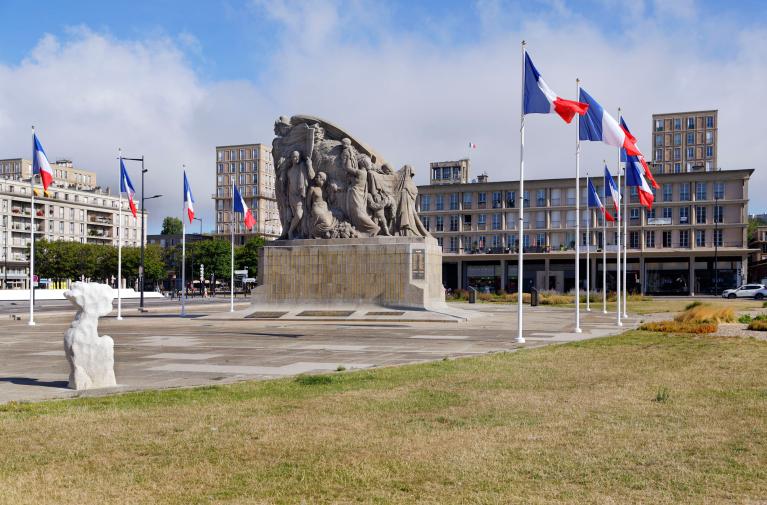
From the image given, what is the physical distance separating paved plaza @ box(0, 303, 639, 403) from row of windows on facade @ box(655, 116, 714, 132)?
94906 mm

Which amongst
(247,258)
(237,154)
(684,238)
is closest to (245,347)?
(684,238)

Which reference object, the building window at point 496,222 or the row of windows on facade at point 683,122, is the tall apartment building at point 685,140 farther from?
the building window at point 496,222

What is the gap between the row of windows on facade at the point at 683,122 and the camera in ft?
376

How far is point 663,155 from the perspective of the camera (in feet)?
382

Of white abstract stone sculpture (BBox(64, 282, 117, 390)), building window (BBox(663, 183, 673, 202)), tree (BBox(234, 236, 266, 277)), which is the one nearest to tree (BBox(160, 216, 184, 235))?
tree (BBox(234, 236, 266, 277))

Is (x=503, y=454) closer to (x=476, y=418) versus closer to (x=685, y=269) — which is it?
(x=476, y=418)

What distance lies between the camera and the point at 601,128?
2502 cm

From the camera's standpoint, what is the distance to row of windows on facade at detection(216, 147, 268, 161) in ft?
459

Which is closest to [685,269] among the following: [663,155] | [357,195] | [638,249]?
[638,249]

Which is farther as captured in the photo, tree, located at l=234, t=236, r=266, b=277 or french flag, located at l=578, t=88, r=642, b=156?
tree, located at l=234, t=236, r=266, b=277

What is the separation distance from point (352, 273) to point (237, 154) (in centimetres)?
10982

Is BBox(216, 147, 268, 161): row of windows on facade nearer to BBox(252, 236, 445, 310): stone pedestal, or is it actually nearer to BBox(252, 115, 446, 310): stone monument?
BBox(252, 115, 446, 310): stone monument

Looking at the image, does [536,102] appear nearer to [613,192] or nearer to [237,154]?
[613,192]

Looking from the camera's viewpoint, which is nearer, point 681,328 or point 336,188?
point 681,328
